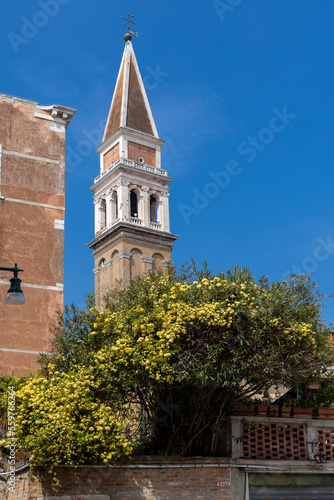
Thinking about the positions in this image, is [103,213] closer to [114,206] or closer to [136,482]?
[114,206]

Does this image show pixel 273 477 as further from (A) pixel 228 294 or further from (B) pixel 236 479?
(A) pixel 228 294

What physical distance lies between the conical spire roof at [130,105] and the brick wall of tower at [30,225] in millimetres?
30448

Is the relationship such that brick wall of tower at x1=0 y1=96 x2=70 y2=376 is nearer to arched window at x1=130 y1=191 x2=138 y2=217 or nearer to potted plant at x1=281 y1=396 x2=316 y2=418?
potted plant at x1=281 y1=396 x2=316 y2=418

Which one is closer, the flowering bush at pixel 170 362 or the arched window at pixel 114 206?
the flowering bush at pixel 170 362

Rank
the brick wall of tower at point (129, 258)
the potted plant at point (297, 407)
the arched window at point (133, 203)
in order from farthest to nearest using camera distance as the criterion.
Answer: the arched window at point (133, 203), the brick wall of tower at point (129, 258), the potted plant at point (297, 407)

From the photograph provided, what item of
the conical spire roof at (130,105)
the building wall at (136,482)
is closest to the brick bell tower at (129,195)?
the conical spire roof at (130,105)

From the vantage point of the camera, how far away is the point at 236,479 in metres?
16.7

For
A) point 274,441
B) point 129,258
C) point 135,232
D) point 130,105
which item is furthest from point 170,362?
point 130,105

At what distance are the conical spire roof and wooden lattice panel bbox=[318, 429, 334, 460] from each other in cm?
3999

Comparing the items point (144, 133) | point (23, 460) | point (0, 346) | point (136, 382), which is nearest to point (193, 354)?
point (136, 382)

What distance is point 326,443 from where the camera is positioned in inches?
703

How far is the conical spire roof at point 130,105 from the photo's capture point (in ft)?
181

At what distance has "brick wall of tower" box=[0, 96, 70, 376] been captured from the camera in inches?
846

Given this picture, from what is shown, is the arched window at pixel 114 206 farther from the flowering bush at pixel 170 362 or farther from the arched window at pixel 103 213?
the flowering bush at pixel 170 362
